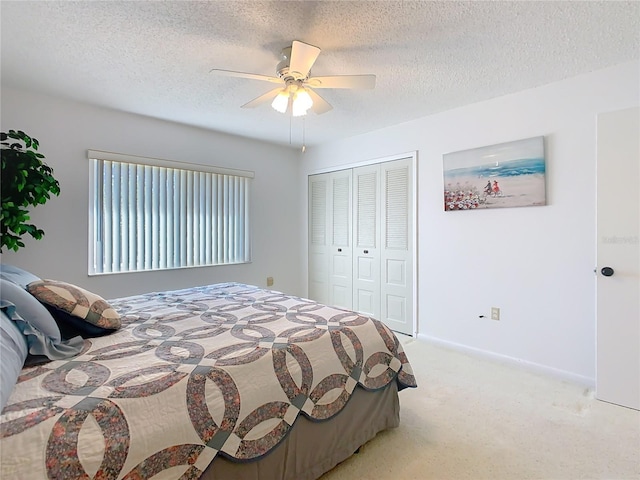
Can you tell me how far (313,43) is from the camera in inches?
82.1

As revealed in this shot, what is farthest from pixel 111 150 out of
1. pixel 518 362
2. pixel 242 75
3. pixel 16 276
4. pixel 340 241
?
pixel 518 362

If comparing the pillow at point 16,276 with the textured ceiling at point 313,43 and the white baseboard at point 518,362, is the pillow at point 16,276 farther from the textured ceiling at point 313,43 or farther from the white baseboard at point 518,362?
the white baseboard at point 518,362

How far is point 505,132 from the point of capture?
2926mm

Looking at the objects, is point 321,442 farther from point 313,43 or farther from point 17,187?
point 17,187

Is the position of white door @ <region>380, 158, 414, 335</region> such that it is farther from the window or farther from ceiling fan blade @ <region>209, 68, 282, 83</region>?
ceiling fan blade @ <region>209, 68, 282, 83</region>

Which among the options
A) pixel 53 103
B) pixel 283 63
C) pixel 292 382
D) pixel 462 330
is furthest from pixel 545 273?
pixel 53 103

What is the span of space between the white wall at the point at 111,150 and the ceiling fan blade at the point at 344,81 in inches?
87.0

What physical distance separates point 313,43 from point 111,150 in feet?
7.71

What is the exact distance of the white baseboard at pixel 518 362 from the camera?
8.36 ft

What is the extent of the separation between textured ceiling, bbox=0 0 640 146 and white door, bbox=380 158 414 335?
3.07 feet

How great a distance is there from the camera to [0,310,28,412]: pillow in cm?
→ 102

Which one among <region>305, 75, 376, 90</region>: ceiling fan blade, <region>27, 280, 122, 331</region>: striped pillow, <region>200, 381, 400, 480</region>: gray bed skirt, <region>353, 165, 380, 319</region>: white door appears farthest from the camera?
<region>353, 165, 380, 319</region>: white door

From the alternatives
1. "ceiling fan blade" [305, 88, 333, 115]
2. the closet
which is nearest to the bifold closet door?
the closet

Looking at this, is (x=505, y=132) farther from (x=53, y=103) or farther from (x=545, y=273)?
(x=53, y=103)
